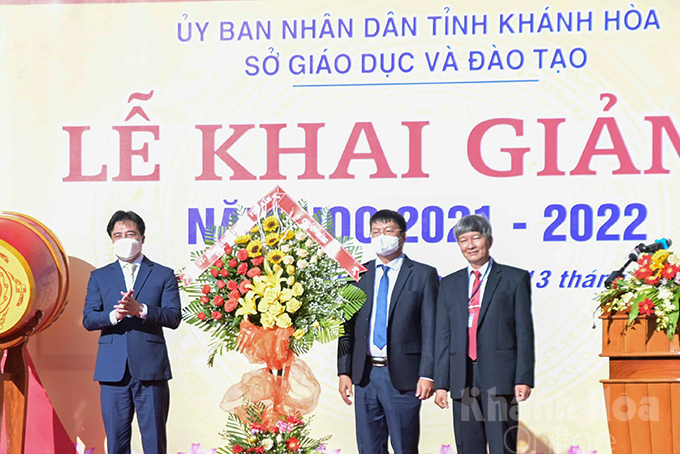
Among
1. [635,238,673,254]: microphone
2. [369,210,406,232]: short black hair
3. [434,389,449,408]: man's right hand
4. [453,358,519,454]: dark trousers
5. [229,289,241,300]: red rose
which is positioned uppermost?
[369,210,406,232]: short black hair

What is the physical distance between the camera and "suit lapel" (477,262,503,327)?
4055 mm

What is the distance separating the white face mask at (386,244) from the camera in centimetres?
419

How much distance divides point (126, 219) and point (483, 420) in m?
2.23

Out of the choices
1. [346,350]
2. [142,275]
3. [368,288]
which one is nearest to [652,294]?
[368,288]

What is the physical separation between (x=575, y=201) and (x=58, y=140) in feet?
10.0

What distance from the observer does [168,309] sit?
4.31m

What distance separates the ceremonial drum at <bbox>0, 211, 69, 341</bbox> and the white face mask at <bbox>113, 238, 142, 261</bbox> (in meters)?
0.31

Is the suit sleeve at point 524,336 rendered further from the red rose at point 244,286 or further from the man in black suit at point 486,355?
the red rose at point 244,286

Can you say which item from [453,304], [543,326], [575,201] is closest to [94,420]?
[453,304]

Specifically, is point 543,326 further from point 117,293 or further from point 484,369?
point 117,293

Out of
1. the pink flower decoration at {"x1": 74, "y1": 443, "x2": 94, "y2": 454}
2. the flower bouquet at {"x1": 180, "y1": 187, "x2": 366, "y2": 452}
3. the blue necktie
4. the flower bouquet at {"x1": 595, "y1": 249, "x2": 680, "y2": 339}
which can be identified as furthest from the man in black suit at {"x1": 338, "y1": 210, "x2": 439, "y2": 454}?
the pink flower decoration at {"x1": 74, "y1": 443, "x2": 94, "y2": 454}

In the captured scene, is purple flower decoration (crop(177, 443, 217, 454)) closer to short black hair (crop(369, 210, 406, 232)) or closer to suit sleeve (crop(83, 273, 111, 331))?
suit sleeve (crop(83, 273, 111, 331))

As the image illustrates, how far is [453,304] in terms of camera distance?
13.5 feet

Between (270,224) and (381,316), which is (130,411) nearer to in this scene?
(381,316)
